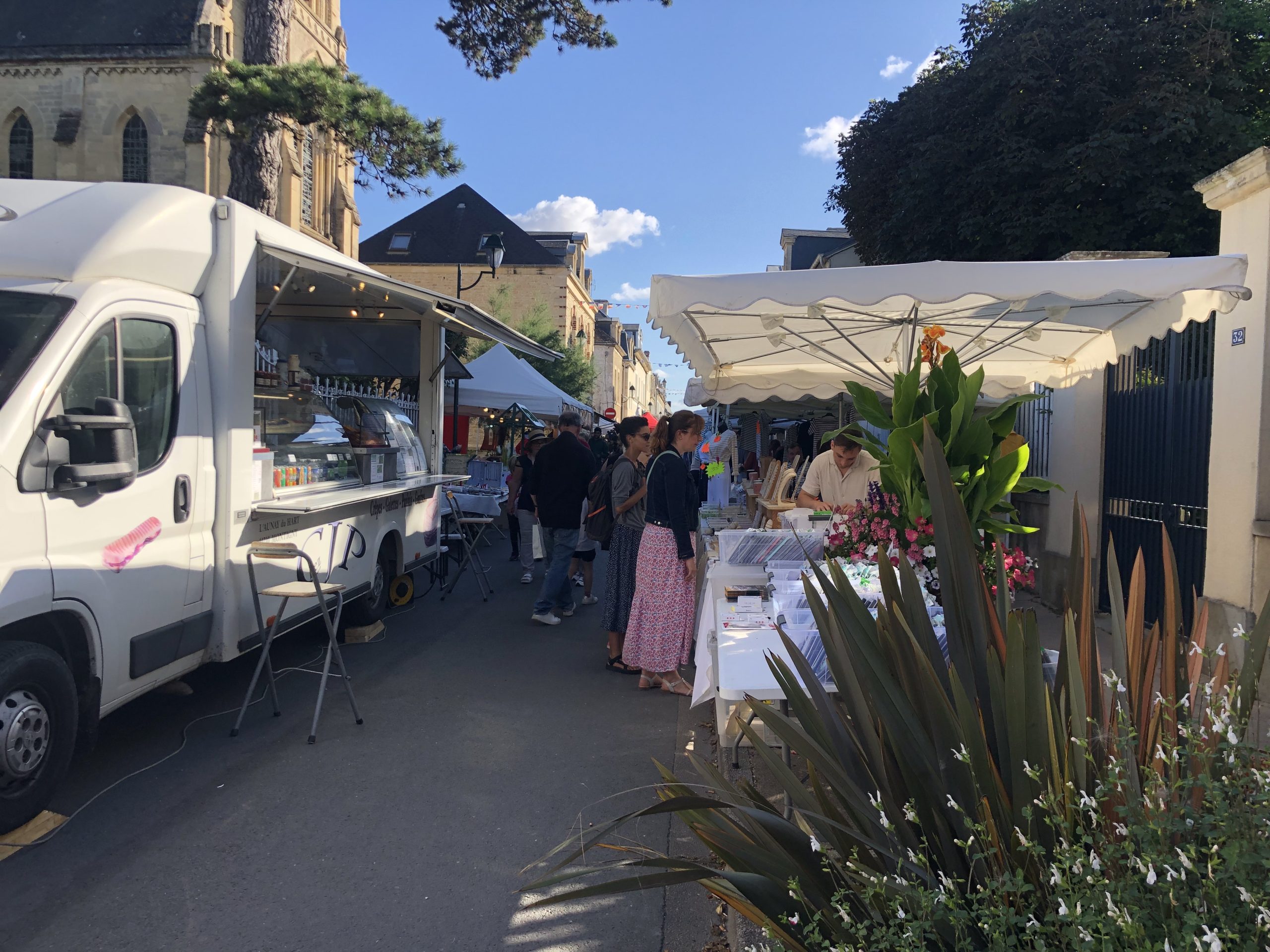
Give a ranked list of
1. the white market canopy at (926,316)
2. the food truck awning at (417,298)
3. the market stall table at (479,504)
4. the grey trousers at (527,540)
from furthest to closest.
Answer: the market stall table at (479,504), the grey trousers at (527,540), the food truck awning at (417,298), the white market canopy at (926,316)

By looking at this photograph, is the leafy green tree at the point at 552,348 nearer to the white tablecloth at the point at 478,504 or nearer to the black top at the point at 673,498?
the white tablecloth at the point at 478,504

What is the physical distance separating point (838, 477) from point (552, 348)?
2785 cm

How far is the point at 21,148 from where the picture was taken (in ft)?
86.6

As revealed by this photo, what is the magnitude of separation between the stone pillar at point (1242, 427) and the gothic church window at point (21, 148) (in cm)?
3058

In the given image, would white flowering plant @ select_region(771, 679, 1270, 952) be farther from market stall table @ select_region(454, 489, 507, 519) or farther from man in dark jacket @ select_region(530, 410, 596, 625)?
market stall table @ select_region(454, 489, 507, 519)

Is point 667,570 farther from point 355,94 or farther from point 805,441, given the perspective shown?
point 805,441

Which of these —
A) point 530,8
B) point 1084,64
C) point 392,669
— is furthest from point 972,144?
point 392,669

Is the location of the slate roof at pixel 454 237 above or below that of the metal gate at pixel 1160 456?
above

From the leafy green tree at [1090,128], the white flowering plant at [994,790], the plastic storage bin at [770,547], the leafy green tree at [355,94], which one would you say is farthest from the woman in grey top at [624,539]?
the leafy green tree at [1090,128]

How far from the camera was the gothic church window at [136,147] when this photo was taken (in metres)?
25.7

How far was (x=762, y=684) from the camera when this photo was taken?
3160 mm

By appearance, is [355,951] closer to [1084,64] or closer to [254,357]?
[254,357]

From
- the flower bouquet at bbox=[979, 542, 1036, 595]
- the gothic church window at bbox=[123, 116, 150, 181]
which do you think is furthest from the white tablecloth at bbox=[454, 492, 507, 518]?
the gothic church window at bbox=[123, 116, 150, 181]

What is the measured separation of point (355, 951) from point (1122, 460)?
24.8 ft
